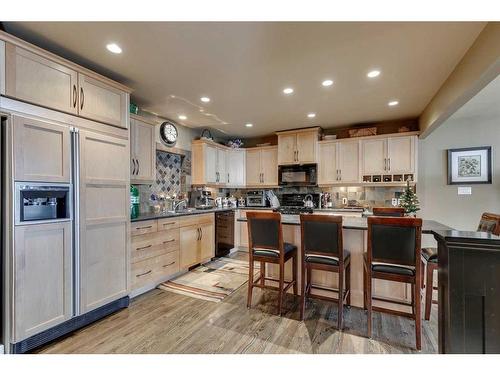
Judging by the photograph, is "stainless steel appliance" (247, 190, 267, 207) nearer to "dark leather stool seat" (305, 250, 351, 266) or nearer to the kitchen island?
the kitchen island

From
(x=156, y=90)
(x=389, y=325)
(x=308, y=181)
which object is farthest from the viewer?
(x=308, y=181)

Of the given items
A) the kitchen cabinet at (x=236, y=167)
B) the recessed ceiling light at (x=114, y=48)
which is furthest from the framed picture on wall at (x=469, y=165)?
the recessed ceiling light at (x=114, y=48)

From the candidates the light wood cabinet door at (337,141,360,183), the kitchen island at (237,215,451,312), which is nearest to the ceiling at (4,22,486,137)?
the light wood cabinet door at (337,141,360,183)

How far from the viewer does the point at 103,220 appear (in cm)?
235

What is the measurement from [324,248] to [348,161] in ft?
9.23

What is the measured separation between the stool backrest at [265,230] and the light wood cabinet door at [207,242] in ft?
5.29

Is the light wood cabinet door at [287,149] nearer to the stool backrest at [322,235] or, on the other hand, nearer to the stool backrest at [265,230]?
the stool backrest at [265,230]

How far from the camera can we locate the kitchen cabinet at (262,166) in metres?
5.36

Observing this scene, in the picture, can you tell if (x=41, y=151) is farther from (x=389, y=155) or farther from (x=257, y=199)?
(x=389, y=155)

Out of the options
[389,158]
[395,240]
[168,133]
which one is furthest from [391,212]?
[168,133]

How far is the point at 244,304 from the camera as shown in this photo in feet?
8.93
